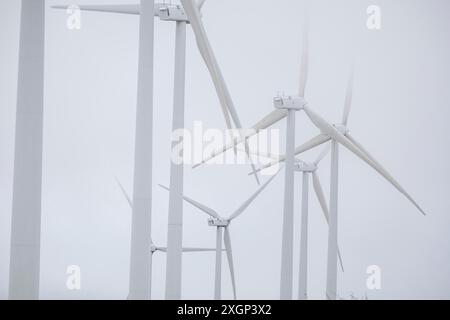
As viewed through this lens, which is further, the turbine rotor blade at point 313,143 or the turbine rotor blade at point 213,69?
the turbine rotor blade at point 313,143

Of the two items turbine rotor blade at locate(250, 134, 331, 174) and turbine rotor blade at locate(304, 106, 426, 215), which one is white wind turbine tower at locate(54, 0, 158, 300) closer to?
turbine rotor blade at locate(304, 106, 426, 215)

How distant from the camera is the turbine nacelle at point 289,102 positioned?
52.2 metres

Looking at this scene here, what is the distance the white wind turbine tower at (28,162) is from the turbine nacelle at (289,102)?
94.6ft

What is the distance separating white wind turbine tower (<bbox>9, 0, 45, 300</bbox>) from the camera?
930 inches

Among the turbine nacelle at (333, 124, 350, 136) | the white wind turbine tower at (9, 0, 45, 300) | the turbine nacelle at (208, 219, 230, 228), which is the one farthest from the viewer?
the turbine nacelle at (208, 219, 230, 228)

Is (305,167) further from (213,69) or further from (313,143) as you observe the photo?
(213,69)

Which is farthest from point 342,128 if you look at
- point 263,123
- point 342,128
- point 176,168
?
point 176,168

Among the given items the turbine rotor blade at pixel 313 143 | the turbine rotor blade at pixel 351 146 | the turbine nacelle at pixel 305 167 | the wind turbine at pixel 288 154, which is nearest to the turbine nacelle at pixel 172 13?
the wind turbine at pixel 288 154

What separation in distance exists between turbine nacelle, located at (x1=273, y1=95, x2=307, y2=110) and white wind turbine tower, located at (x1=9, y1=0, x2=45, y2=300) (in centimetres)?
2883

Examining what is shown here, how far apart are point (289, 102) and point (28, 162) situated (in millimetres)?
29584

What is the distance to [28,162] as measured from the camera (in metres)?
24.0

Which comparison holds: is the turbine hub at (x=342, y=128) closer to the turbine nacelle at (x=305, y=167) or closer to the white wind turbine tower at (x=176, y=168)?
the turbine nacelle at (x=305, y=167)

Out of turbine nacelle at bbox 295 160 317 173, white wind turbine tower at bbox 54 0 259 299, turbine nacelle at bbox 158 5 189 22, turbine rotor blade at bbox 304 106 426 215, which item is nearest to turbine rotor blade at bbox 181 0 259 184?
white wind turbine tower at bbox 54 0 259 299
